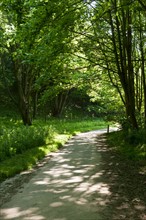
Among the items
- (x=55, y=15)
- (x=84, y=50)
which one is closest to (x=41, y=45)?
(x=55, y=15)

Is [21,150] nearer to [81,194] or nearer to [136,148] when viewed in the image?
[136,148]

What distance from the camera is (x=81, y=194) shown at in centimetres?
815

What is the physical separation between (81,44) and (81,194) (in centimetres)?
1198

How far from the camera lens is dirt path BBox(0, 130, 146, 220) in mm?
6664

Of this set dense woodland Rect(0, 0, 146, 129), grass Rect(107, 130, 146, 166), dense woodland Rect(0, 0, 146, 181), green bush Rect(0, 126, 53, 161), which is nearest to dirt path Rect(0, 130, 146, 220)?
grass Rect(107, 130, 146, 166)

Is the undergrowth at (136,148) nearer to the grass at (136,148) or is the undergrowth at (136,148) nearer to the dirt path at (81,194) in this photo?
the grass at (136,148)

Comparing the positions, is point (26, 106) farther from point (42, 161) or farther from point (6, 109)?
point (6, 109)

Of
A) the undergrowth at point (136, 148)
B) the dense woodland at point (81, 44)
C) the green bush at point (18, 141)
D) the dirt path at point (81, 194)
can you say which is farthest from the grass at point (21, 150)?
the undergrowth at point (136, 148)

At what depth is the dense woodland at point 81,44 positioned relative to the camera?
1052cm

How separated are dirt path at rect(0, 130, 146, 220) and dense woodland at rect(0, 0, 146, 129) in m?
4.15

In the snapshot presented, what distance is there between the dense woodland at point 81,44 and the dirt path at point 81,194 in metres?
4.15

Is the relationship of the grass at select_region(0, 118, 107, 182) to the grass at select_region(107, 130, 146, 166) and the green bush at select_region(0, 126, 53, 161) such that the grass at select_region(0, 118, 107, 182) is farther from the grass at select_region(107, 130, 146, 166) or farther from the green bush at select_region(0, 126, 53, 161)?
the grass at select_region(107, 130, 146, 166)

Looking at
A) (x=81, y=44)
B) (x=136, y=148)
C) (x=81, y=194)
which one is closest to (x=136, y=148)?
(x=136, y=148)

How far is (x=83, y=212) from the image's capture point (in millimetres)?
6742
